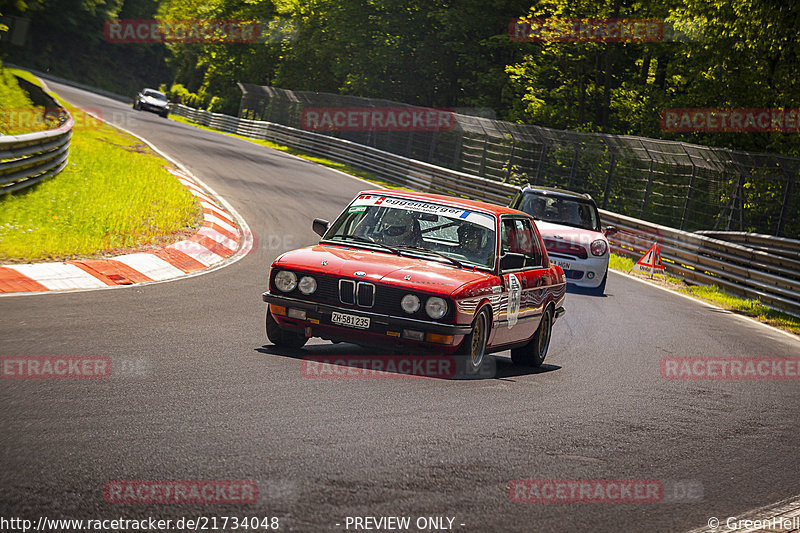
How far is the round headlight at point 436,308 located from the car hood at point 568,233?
8800mm

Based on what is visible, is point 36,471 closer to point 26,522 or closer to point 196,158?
point 26,522

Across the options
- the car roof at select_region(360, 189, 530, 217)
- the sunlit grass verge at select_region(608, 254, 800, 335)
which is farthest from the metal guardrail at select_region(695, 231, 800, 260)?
the car roof at select_region(360, 189, 530, 217)

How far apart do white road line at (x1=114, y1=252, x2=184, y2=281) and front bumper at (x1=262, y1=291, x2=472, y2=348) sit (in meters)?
4.10

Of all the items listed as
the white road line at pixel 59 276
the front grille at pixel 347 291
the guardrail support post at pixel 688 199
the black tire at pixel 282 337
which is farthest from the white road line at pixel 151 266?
the guardrail support post at pixel 688 199

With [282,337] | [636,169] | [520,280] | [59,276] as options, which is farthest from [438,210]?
[636,169]

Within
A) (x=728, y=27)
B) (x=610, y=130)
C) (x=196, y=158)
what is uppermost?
(x=728, y=27)

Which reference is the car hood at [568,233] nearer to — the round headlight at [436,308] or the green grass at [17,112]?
the round headlight at [436,308]

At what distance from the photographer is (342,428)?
567 cm

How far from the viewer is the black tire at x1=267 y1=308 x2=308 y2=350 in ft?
26.4

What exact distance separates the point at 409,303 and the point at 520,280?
5.47 feet

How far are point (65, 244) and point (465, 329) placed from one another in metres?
6.35

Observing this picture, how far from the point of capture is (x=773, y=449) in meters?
6.98

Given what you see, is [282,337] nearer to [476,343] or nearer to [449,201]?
[476,343]

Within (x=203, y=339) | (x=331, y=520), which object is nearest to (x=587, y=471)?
(x=331, y=520)
